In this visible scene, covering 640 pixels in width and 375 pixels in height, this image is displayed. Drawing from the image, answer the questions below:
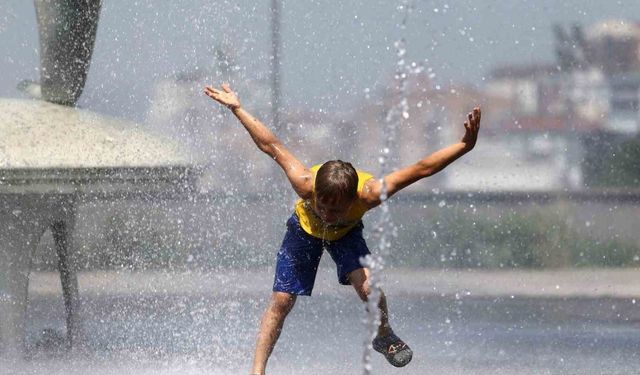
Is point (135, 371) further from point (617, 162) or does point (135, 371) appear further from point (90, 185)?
point (617, 162)

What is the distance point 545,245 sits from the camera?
7.90m

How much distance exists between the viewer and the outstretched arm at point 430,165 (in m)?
3.71

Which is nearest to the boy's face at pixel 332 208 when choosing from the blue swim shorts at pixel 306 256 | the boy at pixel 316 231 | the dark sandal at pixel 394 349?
the boy at pixel 316 231

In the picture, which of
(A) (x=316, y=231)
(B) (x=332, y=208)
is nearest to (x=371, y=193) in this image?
(B) (x=332, y=208)

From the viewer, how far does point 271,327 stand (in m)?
3.94

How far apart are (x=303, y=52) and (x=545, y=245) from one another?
215 cm

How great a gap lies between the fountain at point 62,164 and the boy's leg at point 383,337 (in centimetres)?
162

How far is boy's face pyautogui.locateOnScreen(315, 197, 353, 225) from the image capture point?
12.1 feet

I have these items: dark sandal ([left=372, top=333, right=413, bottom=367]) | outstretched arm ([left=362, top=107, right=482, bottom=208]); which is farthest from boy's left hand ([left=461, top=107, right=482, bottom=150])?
dark sandal ([left=372, top=333, right=413, bottom=367])

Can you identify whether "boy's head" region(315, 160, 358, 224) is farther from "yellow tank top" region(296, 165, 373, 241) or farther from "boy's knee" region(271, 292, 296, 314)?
"boy's knee" region(271, 292, 296, 314)

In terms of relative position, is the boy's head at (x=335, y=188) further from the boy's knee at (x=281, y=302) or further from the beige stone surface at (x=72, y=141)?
the beige stone surface at (x=72, y=141)

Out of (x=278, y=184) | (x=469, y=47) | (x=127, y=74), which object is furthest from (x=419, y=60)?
(x=127, y=74)

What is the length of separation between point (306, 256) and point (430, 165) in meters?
0.55

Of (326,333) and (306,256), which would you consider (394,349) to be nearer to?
(306,256)
